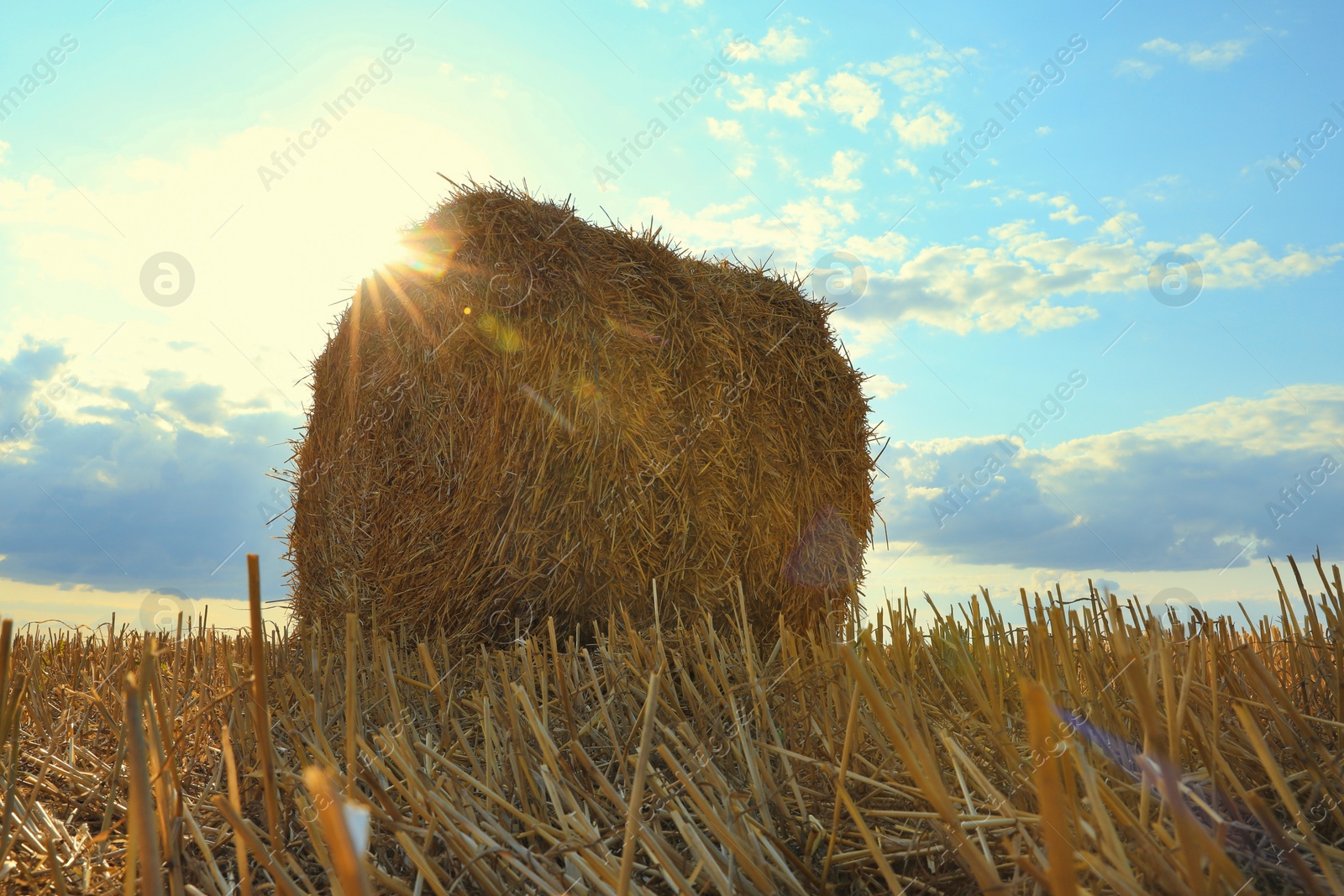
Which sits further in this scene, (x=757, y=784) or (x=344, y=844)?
(x=757, y=784)

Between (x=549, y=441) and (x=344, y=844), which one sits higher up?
(x=549, y=441)

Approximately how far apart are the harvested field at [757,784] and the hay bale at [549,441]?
43.2 inches

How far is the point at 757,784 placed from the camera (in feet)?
4.74

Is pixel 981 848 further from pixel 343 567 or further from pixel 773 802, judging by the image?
pixel 343 567

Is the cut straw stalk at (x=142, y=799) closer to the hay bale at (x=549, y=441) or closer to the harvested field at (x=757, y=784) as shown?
the harvested field at (x=757, y=784)

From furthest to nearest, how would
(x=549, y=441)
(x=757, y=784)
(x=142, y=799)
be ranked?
(x=549, y=441), (x=757, y=784), (x=142, y=799)

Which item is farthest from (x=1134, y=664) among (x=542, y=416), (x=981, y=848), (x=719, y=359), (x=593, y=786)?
(x=719, y=359)

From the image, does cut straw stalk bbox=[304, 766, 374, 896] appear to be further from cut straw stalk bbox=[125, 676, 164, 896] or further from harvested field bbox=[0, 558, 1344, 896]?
cut straw stalk bbox=[125, 676, 164, 896]

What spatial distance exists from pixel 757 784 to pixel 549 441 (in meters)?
2.24

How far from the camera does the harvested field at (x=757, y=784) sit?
95cm

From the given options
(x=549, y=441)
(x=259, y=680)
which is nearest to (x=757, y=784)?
(x=259, y=680)

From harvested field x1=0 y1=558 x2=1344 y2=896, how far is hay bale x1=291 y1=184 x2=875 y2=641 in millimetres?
1097

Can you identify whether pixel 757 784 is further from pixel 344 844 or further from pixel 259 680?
pixel 344 844

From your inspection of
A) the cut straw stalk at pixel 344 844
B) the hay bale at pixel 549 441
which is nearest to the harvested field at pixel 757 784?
the cut straw stalk at pixel 344 844
